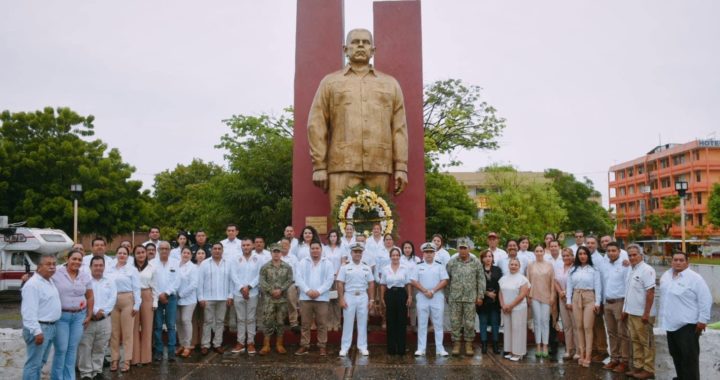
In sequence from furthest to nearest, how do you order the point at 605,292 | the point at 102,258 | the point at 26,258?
1. the point at 26,258
2. the point at 605,292
3. the point at 102,258

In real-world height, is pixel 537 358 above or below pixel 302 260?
below

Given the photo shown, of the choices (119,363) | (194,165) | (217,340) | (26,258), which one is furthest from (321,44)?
(194,165)

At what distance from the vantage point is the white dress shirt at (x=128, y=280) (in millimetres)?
6992

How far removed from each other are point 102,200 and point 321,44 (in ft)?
58.1

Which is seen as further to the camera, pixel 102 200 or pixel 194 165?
pixel 194 165

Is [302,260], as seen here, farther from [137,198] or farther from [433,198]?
[137,198]

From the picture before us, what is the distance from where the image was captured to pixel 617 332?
709 centimetres

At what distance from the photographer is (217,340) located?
7.89 meters

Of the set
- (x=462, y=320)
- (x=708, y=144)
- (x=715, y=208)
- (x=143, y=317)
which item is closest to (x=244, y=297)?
(x=143, y=317)

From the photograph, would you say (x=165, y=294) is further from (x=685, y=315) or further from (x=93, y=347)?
(x=685, y=315)

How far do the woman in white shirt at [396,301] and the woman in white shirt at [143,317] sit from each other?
286 cm

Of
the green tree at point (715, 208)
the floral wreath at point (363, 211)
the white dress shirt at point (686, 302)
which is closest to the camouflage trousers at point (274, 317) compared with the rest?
the floral wreath at point (363, 211)

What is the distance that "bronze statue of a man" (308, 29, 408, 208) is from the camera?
10484 mm

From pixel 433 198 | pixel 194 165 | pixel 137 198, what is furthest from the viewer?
pixel 194 165
